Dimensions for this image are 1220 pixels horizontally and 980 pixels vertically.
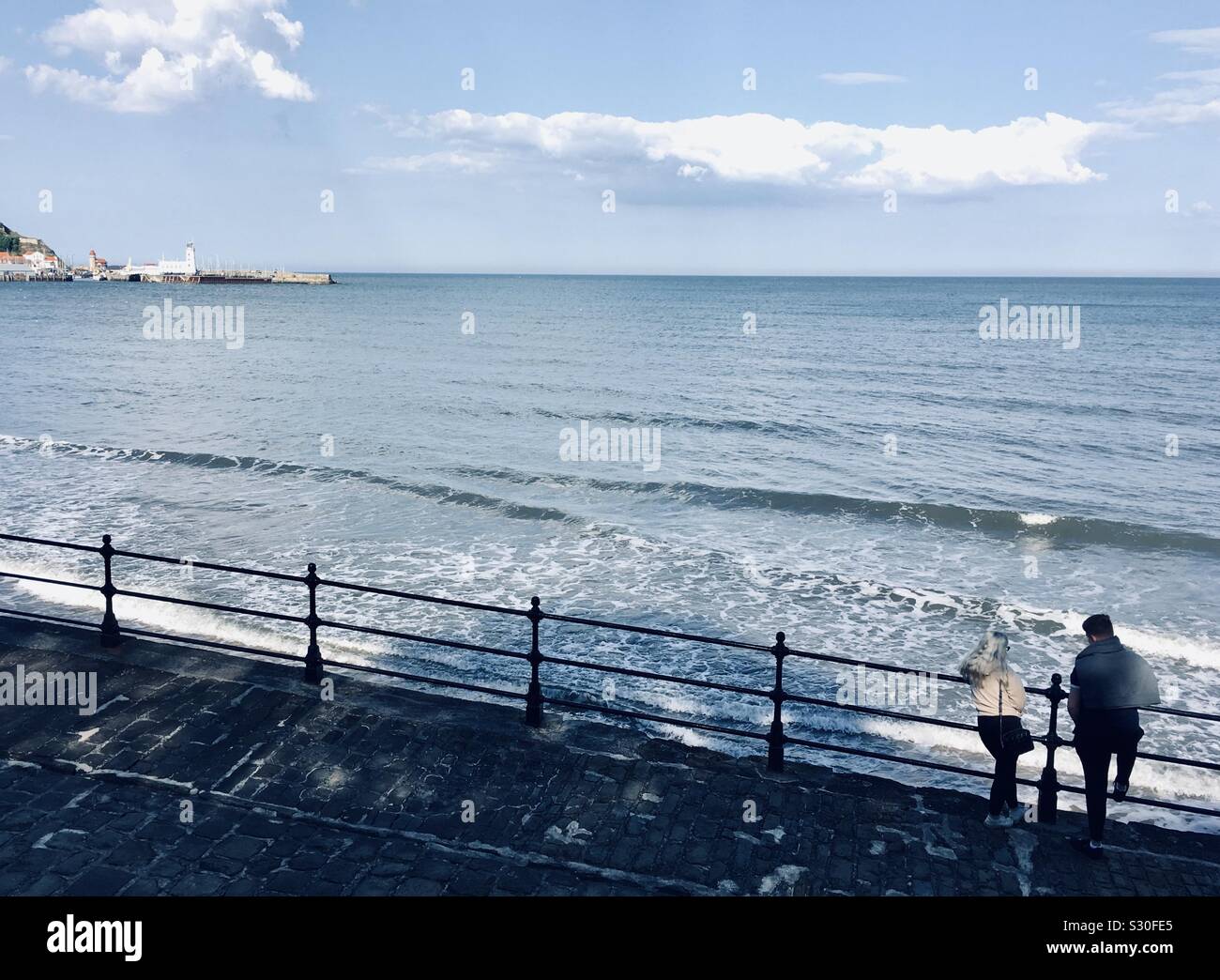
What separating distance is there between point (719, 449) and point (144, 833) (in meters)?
26.4

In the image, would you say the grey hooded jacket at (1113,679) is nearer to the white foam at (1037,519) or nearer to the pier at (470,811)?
the pier at (470,811)

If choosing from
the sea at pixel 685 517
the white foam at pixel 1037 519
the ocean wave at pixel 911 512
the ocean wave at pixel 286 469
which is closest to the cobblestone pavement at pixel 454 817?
the sea at pixel 685 517

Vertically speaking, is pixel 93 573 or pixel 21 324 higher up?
pixel 21 324

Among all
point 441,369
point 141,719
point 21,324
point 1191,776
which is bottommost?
point 1191,776

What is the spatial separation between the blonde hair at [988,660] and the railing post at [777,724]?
1.42 metres

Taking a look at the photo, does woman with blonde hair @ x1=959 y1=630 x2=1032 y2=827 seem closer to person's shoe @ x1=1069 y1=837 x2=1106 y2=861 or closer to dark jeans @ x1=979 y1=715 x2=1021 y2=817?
dark jeans @ x1=979 y1=715 x2=1021 y2=817

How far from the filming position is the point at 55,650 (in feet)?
33.1

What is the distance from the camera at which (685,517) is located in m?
23.3

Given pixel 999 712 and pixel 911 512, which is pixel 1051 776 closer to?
pixel 999 712

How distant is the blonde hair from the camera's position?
720cm

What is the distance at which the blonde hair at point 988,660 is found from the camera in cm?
720

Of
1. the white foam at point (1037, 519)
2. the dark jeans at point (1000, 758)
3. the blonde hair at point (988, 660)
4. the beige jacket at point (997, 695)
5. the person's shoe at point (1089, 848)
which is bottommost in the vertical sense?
the person's shoe at point (1089, 848)

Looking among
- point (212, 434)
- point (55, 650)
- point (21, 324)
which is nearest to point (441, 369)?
point (212, 434)

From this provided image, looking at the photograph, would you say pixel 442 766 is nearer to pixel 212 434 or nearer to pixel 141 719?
pixel 141 719
